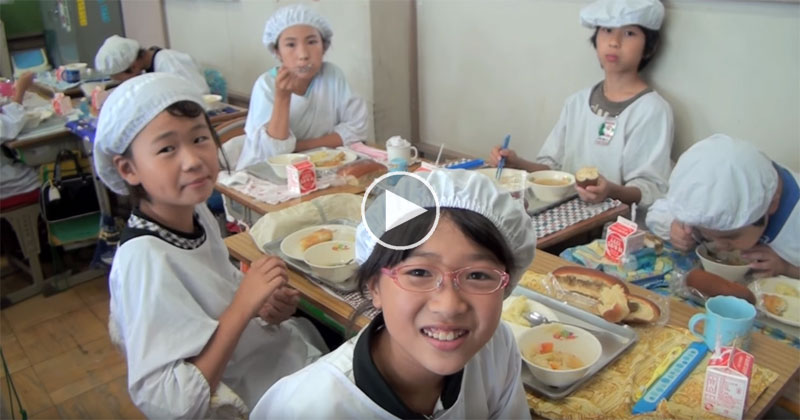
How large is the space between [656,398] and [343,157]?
1664mm

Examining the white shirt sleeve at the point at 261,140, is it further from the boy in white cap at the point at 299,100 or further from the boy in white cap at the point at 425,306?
the boy in white cap at the point at 425,306

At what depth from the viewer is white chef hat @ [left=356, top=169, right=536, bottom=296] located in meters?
0.91

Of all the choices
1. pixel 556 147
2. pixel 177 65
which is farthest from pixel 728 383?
pixel 177 65

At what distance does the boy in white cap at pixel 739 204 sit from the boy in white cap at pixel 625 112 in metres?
0.54

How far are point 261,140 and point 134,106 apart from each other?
1.24 m

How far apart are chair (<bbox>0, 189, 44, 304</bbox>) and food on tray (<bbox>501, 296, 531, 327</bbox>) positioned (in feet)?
9.16

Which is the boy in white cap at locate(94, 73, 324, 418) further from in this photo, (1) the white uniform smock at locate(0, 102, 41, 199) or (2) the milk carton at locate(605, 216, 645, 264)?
(1) the white uniform smock at locate(0, 102, 41, 199)

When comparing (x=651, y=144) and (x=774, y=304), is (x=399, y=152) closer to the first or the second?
(x=651, y=144)

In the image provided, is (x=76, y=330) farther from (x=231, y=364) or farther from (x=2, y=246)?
(x=231, y=364)

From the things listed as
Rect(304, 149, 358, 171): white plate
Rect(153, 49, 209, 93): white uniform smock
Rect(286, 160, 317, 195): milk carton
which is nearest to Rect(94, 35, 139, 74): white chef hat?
Rect(153, 49, 209, 93): white uniform smock

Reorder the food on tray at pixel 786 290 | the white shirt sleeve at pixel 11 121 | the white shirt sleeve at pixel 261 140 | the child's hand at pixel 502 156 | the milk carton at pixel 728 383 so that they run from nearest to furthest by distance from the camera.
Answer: the milk carton at pixel 728 383 → the food on tray at pixel 786 290 → the child's hand at pixel 502 156 → the white shirt sleeve at pixel 261 140 → the white shirt sleeve at pixel 11 121

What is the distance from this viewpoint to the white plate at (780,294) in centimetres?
139

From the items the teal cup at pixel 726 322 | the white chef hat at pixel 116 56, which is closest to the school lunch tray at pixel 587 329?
A: the teal cup at pixel 726 322

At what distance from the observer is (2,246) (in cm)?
373
